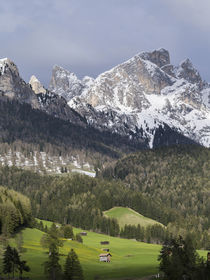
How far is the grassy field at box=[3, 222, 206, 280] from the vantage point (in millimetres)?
106625

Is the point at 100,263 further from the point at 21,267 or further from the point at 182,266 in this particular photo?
the point at 182,266

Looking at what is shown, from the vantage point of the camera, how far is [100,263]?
4850 inches

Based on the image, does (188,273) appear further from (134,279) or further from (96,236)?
(96,236)

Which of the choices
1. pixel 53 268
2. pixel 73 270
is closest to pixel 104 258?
pixel 53 268

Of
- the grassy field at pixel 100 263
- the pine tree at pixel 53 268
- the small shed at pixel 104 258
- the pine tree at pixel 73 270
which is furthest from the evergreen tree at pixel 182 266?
the small shed at pixel 104 258

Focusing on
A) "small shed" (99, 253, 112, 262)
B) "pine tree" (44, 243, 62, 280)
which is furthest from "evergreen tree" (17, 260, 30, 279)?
"small shed" (99, 253, 112, 262)

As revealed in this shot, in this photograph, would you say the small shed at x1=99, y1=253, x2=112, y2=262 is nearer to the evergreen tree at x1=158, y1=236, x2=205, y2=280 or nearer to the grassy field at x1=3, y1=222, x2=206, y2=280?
the grassy field at x1=3, y1=222, x2=206, y2=280

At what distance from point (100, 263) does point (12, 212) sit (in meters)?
45.6

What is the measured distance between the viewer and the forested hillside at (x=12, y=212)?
143 meters

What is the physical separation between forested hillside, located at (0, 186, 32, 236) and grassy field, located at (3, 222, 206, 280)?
18.9 ft

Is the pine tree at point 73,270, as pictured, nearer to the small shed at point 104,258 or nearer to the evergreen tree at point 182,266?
the evergreen tree at point 182,266

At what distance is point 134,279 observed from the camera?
331 feet

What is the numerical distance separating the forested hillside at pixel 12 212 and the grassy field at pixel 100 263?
5.75 metres

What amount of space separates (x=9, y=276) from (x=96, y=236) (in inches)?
4173
